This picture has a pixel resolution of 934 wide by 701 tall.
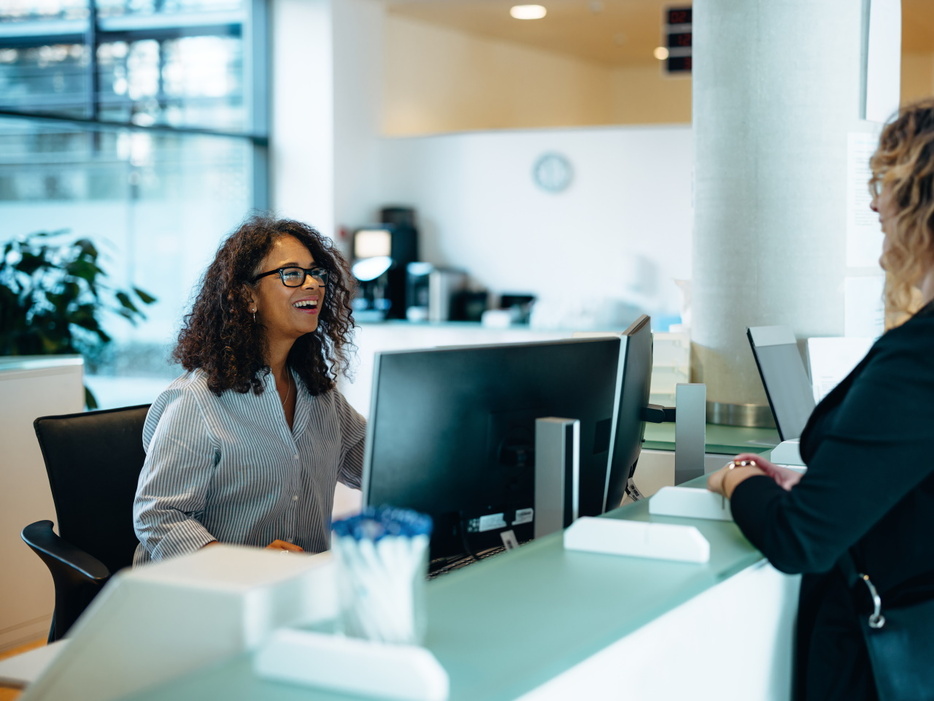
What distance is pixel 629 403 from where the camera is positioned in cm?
206

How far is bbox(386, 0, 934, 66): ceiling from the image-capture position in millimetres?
7598

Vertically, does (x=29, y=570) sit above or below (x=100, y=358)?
below

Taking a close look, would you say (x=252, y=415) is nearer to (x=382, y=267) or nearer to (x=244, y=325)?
(x=244, y=325)

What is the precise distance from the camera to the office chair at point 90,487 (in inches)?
94.9

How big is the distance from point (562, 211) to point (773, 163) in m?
A: 4.06

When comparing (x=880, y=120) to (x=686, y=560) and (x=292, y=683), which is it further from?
(x=292, y=683)

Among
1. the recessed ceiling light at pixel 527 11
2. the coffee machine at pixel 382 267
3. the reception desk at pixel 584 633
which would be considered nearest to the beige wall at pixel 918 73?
the recessed ceiling light at pixel 527 11

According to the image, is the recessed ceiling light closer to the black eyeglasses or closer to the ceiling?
the ceiling

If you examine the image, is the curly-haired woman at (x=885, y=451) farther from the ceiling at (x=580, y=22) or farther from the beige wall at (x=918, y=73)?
the beige wall at (x=918, y=73)

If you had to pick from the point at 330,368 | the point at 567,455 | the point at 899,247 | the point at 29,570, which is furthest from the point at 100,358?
the point at 899,247

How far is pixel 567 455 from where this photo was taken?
169cm

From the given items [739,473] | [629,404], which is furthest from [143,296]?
[739,473]

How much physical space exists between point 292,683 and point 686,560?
2.27ft

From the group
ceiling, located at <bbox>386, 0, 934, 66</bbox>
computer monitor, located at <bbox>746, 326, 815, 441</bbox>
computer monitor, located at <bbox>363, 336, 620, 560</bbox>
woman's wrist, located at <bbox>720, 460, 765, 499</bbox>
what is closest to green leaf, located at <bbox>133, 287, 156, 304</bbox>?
computer monitor, located at <bbox>746, 326, 815, 441</bbox>
